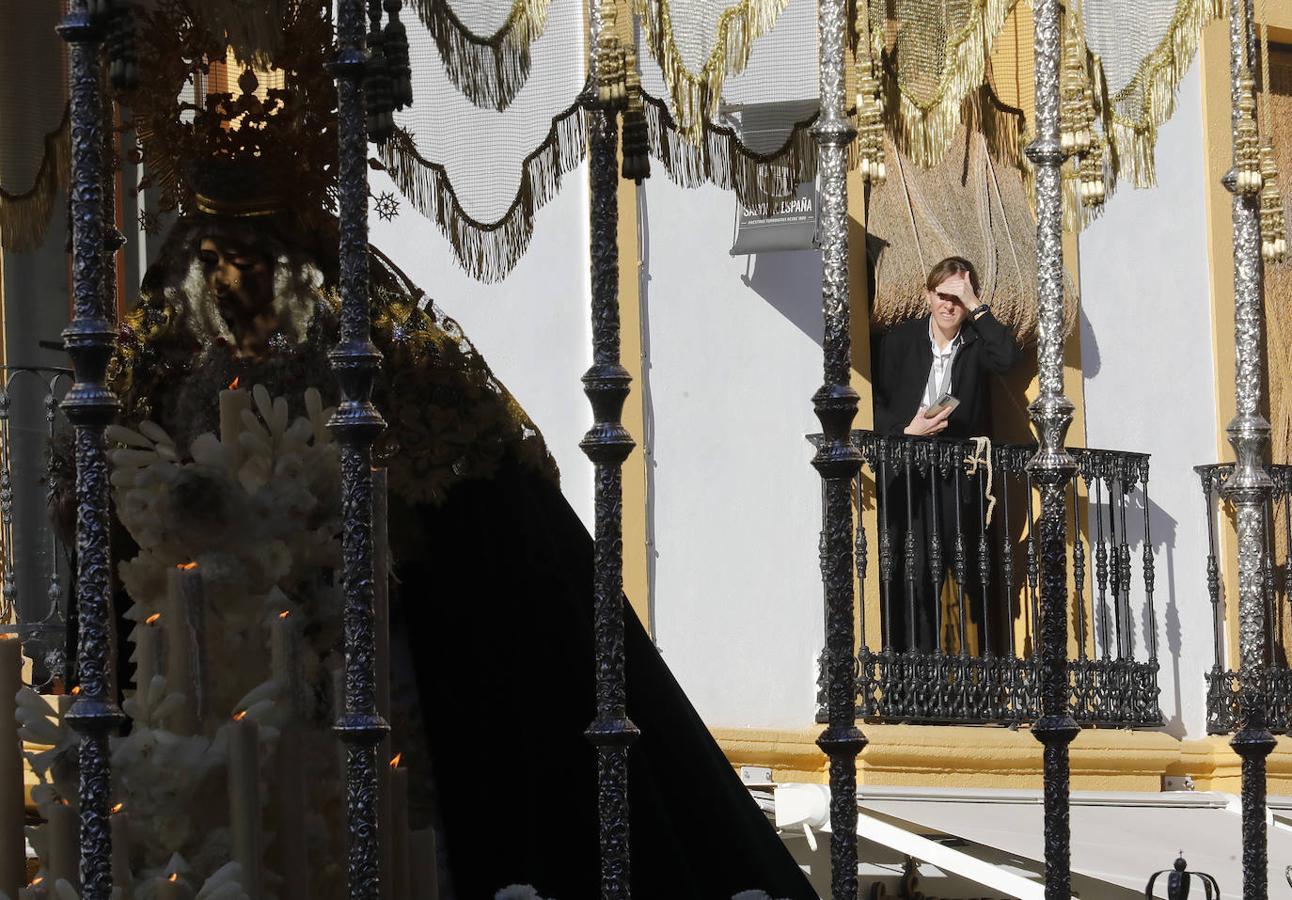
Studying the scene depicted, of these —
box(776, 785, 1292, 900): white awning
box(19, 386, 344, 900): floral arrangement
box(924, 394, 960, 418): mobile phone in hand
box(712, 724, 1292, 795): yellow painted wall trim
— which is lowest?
box(776, 785, 1292, 900): white awning

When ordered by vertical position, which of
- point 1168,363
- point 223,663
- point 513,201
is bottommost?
point 223,663

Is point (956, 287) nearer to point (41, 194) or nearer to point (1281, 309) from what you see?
point (1281, 309)

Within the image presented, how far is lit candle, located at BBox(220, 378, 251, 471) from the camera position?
348cm

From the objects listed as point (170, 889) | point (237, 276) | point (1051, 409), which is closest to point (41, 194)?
point (237, 276)

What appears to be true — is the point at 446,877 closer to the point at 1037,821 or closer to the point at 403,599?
the point at 403,599

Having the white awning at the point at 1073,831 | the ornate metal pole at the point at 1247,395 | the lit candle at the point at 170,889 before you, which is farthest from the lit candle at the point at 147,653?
the white awning at the point at 1073,831

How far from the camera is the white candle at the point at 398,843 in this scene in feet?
11.0

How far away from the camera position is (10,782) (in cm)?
336

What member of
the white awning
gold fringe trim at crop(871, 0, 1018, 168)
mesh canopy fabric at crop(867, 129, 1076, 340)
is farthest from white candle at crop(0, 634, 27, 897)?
mesh canopy fabric at crop(867, 129, 1076, 340)

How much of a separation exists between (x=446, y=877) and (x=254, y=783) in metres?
1.26

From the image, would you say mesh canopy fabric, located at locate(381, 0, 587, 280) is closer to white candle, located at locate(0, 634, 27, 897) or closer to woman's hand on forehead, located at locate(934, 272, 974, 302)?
white candle, located at locate(0, 634, 27, 897)

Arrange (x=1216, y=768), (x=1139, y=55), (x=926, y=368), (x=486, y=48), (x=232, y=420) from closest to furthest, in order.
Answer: (x=232, y=420), (x=486, y=48), (x=1139, y=55), (x=926, y=368), (x=1216, y=768)

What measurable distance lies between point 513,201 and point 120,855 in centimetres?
146

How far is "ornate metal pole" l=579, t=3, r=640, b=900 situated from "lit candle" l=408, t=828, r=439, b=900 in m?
0.26
